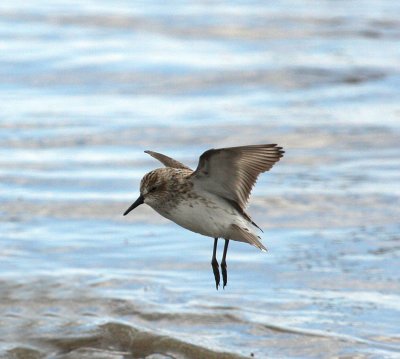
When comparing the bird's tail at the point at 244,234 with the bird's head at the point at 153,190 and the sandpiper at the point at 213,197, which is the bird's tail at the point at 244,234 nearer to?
the sandpiper at the point at 213,197

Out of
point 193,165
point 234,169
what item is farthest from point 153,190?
point 193,165

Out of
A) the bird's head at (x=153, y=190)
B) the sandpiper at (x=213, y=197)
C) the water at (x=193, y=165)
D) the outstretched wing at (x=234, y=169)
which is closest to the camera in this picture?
the outstretched wing at (x=234, y=169)

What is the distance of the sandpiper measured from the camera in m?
6.78

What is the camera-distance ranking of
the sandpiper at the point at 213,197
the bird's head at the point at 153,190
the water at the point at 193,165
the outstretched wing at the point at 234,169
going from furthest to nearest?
the water at the point at 193,165, the bird's head at the point at 153,190, the sandpiper at the point at 213,197, the outstretched wing at the point at 234,169

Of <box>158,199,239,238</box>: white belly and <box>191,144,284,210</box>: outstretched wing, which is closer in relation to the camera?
<box>191,144,284,210</box>: outstretched wing

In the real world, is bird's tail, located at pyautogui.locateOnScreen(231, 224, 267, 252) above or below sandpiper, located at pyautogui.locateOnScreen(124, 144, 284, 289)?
below

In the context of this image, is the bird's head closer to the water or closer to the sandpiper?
the sandpiper

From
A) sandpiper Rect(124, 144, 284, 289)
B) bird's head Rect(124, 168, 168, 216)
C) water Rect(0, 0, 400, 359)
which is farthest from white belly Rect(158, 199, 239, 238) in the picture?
water Rect(0, 0, 400, 359)

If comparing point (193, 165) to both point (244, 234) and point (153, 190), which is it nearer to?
point (153, 190)

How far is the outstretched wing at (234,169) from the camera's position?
21.6 ft

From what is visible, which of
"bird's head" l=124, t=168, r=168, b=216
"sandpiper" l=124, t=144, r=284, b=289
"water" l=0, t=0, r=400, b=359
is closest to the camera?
"sandpiper" l=124, t=144, r=284, b=289

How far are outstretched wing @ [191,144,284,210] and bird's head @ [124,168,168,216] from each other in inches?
8.0

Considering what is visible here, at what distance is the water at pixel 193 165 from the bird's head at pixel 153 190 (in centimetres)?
212

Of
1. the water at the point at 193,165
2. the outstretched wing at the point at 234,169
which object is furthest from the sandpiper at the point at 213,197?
the water at the point at 193,165
